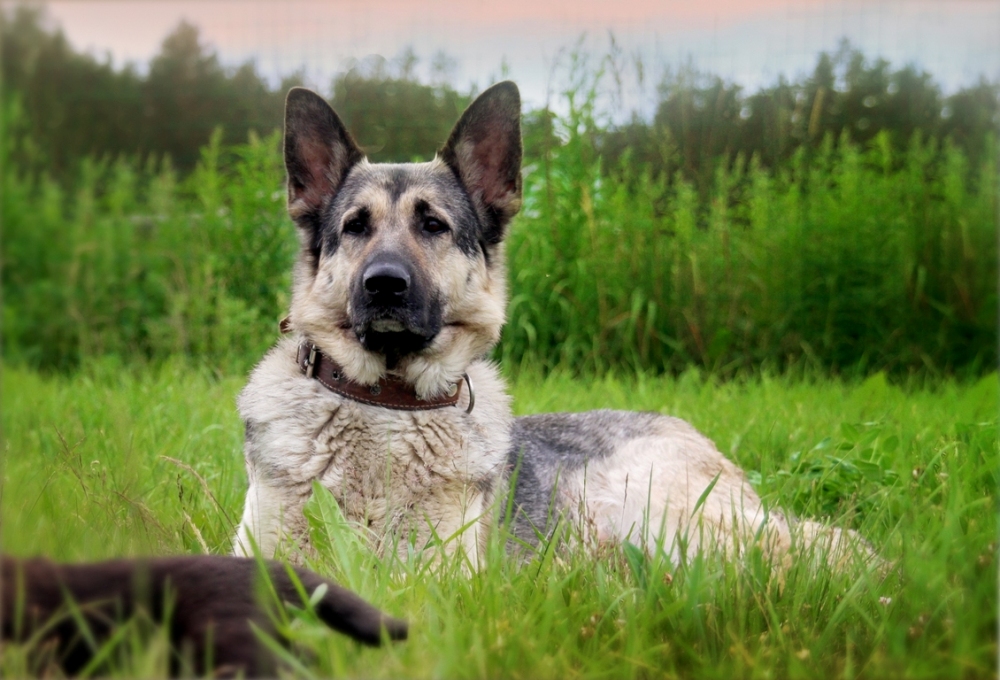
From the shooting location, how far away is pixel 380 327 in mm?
2973

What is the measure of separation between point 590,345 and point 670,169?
5.70 ft

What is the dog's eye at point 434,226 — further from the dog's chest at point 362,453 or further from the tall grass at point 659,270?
the tall grass at point 659,270

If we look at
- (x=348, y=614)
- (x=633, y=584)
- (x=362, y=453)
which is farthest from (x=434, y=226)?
(x=348, y=614)

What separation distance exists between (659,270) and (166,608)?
5.81 m

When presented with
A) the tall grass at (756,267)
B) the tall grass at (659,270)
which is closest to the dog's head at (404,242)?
the tall grass at (659,270)

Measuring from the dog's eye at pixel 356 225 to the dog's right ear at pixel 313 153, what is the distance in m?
0.25

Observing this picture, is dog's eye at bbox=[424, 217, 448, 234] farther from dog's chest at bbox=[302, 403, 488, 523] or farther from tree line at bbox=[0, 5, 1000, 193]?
tree line at bbox=[0, 5, 1000, 193]

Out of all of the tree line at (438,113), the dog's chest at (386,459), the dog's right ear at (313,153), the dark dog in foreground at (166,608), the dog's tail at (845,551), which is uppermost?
the tree line at (438,113)

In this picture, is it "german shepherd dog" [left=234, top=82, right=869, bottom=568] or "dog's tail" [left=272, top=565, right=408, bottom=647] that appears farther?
"german shepherd dog" [left=234, top=82, right=869, bottom=568]

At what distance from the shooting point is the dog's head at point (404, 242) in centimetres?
303

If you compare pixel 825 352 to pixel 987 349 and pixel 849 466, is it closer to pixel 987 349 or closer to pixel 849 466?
pixel 987 349

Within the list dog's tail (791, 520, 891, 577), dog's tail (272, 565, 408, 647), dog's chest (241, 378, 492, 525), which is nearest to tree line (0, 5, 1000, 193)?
dog's chest (241, 378, 492, 525)

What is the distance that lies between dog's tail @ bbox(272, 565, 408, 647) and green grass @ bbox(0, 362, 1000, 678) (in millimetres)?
38

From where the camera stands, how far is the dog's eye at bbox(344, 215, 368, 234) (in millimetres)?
3256
